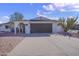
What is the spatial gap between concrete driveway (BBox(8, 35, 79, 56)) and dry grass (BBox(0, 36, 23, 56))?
0.36 feet

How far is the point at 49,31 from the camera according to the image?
6.73 metres

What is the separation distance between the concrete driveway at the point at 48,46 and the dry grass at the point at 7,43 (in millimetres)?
110

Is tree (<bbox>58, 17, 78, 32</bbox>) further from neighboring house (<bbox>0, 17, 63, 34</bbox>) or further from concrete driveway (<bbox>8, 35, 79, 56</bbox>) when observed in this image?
concrete driveway (<bbox>8, 35, 79, 56</bbox>)

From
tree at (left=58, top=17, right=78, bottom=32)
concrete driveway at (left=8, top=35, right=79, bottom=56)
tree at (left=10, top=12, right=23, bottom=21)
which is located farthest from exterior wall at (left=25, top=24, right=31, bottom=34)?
tree at (left=58, top=17, right=78, bottom=32)

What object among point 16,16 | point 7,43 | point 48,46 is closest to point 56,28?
point 48,46

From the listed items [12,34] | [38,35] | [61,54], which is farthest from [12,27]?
[61,54]

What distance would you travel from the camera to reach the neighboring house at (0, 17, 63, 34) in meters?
6.62

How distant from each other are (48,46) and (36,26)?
0.53m

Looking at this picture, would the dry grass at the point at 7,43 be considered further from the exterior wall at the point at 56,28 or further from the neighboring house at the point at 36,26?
the exterior wall at the point at 56,28

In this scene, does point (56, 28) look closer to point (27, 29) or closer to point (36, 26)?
point (36, 26)

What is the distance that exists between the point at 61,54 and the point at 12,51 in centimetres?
106

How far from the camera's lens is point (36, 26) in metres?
6.77

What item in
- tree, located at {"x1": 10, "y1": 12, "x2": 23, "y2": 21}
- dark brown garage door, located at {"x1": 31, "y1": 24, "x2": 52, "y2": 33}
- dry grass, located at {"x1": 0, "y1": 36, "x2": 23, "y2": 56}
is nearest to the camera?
tree, located at {"x1": 10, "y1": 12, "x2": 23, "y2": 21}

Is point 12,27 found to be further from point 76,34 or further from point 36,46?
point 76,34
